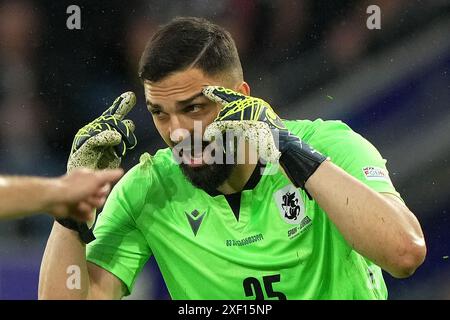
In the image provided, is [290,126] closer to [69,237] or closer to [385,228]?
[385,228]

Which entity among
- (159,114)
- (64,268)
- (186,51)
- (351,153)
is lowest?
(64,268)

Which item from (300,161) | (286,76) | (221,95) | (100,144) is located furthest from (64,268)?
(286,76)

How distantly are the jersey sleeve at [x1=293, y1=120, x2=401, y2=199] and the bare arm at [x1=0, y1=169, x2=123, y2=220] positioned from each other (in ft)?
3.21

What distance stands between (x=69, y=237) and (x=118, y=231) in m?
0.22

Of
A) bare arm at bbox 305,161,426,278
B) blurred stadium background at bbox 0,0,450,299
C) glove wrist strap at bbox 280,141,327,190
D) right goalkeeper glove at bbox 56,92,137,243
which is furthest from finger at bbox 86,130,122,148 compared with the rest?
blurred stadium background at bbox 0,0,450,299

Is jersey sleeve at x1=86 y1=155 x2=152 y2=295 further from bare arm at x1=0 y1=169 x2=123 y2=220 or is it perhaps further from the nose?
bare arm at x1=0 y1=169 x2=123 y2=220

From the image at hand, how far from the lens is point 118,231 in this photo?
3189 mm

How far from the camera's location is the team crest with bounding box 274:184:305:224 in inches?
119

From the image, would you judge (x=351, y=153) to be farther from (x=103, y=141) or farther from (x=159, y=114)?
(x=103, y=141)

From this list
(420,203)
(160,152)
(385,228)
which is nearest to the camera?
(385,228)

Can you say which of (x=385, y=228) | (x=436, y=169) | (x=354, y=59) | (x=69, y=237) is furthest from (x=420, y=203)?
(x=69, y=237)

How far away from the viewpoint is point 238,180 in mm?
3145

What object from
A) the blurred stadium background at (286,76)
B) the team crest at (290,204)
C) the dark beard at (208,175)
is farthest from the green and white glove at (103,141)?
the blurred stadium background at (286,76)

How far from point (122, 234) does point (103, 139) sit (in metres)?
0.44
